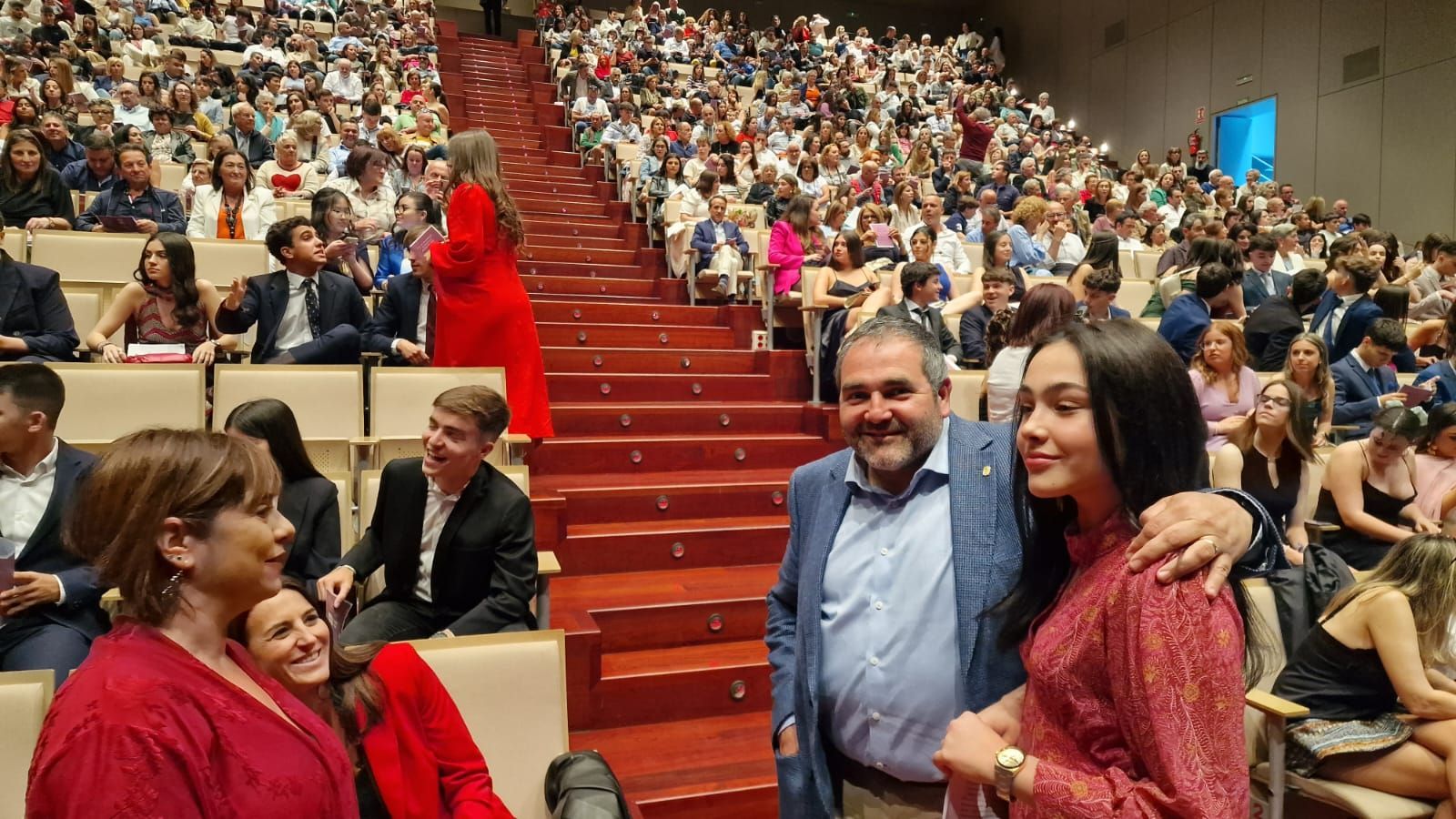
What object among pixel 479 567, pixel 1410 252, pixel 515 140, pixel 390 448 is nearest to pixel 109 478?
pixel 479 567

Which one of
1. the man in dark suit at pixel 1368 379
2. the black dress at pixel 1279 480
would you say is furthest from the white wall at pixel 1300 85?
the black dress at pixel 1279 480

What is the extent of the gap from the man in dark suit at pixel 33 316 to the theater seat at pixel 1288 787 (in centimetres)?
386

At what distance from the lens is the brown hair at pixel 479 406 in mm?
2254

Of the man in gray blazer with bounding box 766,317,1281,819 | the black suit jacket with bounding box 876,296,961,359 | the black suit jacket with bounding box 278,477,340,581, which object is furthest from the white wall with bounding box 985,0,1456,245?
the black suit jacket with bounding box 278,477,340,581

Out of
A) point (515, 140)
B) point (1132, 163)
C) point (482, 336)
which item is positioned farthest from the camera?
point (1132, 163)

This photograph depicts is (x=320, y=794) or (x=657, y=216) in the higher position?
(x=657, y=216)

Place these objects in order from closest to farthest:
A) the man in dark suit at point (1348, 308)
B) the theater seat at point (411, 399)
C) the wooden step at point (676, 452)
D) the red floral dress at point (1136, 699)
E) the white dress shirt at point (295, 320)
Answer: the red floral dress at point (1136, 699) < the theater seat at point (411, 399) < the white dress shirt at point (295, 320) < the wooden step at point (676, 452) < the man in dark suit at point (1348, 308)

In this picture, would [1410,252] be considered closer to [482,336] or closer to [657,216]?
[657,216]

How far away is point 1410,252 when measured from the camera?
9.54m

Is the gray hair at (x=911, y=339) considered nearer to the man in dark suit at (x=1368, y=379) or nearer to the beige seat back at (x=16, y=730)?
the beige seat back at (x=16, y=730)

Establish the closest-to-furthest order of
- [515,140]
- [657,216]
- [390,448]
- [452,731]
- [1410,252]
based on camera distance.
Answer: [452,731] < [390,448] < [657,216] < [515,140] < [1410,252]

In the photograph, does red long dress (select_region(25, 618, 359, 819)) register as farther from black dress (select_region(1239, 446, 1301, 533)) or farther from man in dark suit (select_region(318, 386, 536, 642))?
black dress (select_region(1239, 446, 1301, 533))

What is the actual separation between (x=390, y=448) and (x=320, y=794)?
2.46 m

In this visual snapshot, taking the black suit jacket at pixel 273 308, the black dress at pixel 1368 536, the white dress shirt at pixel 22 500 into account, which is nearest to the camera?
the white dress shirt at pixel 22 500
